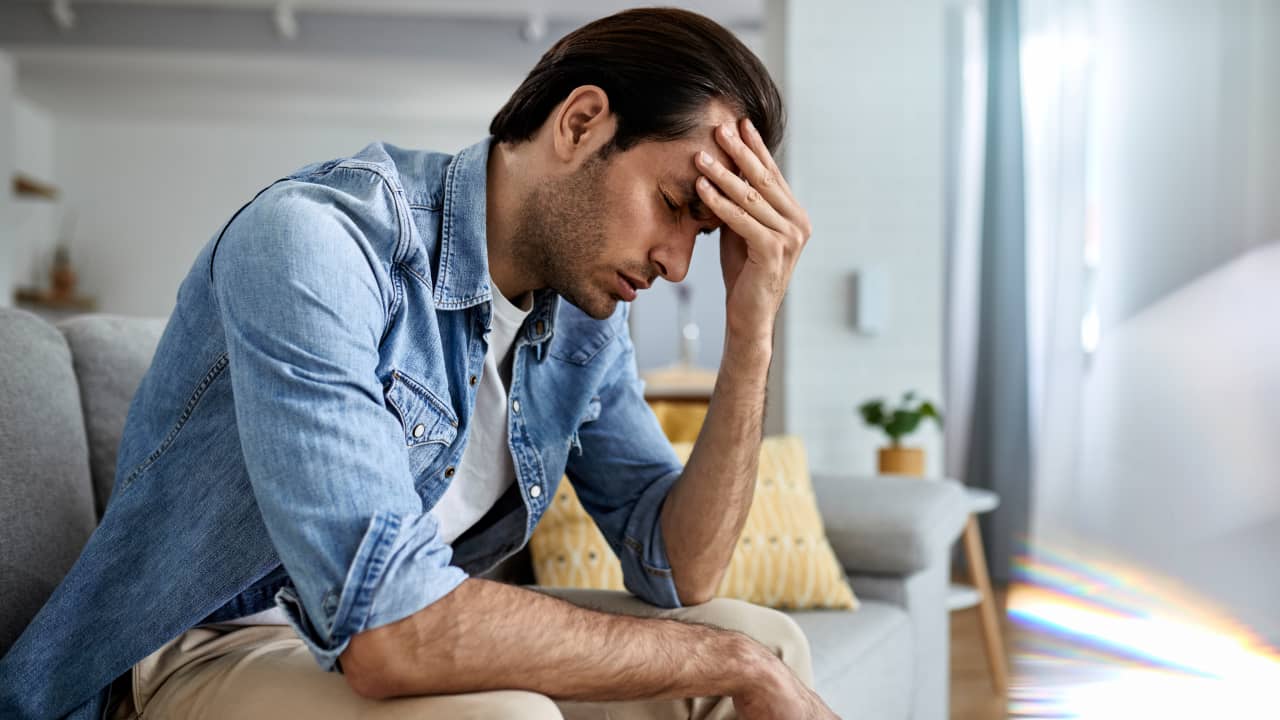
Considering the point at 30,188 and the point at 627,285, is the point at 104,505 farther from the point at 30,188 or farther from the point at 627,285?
the point at 30,188

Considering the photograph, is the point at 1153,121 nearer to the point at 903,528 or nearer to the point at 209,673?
the point at 903,528

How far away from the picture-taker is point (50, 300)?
7.45m

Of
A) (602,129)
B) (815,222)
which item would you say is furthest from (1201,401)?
(602,129)

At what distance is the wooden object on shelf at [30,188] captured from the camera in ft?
23.1

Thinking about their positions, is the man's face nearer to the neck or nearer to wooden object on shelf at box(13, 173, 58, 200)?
the neck

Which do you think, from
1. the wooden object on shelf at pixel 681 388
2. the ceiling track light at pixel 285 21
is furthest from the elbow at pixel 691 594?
the ceiling track light at pixel 285 21

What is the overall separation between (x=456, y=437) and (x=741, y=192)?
374mm

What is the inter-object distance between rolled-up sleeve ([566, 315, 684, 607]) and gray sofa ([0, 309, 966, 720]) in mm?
378

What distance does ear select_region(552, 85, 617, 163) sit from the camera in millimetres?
1038

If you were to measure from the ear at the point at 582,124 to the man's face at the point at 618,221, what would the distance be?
16mm

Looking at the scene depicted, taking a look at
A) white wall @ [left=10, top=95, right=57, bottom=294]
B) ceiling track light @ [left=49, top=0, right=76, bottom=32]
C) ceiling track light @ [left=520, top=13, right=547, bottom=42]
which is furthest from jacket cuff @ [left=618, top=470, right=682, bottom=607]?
white wall @ [left=10, top=95, right=57, bottom=294]

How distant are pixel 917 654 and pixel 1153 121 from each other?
101 inches

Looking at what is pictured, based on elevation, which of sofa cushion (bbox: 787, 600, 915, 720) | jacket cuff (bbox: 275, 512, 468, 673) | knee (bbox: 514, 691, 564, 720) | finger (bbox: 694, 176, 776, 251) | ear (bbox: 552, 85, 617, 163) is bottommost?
sofa cushion (bbox: 787, 600, 915, 720)

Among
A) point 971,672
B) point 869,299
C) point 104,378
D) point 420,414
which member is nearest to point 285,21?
point 869,299
